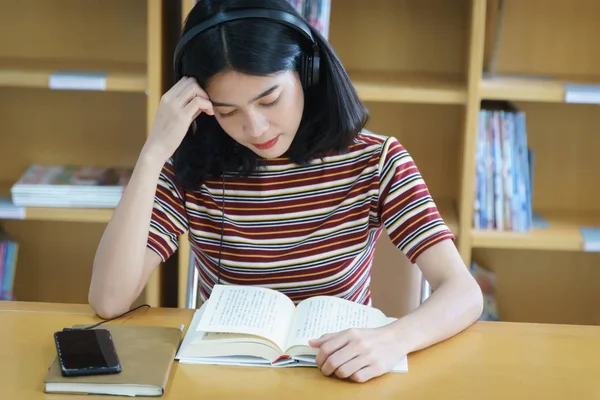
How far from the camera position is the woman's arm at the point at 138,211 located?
1370 millimetres

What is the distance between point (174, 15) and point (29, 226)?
827 mm

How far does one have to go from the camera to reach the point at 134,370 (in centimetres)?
112

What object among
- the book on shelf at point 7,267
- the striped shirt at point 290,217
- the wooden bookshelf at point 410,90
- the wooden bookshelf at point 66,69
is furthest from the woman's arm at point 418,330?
the book on shelf at point 7,267

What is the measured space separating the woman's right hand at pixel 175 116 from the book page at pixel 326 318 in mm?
353

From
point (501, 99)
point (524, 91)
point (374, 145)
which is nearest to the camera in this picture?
point (374, 145)

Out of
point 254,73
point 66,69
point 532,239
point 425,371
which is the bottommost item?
point 532,239

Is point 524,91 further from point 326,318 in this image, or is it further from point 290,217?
point 326,318

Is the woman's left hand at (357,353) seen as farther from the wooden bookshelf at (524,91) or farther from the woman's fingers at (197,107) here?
the wooden bookshelf at (524,91)

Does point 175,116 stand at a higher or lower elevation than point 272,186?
higher

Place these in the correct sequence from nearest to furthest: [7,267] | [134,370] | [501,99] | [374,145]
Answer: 1. [134,370]
2. [374,145]
3. [501,99]
4. [7,267]

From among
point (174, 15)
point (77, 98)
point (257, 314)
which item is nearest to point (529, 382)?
point (257, 314)

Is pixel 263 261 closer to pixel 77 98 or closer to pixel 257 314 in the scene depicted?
pixel 257 314

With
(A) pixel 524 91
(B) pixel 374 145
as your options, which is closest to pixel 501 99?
(A) pixel 524 91

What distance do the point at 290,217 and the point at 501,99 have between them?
96cm
